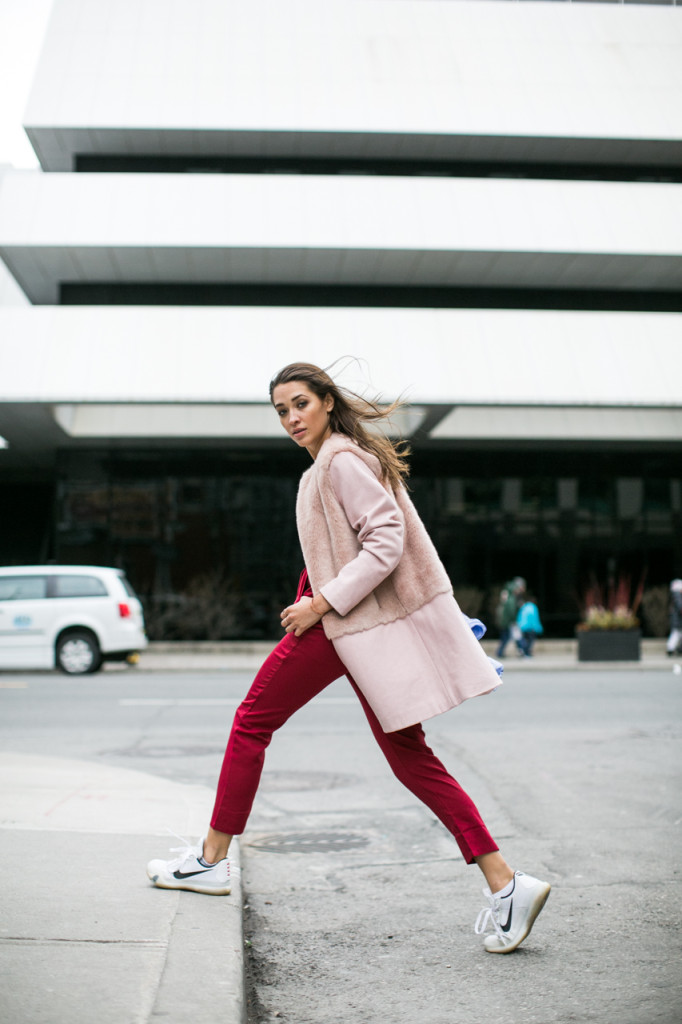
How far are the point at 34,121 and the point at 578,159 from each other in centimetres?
1357

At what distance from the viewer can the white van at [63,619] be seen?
15102 mm

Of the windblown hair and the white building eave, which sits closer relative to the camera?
the windblown hair

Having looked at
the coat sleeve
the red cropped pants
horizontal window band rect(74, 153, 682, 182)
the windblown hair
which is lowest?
the red cropped pants

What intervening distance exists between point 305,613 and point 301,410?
2.29 ft

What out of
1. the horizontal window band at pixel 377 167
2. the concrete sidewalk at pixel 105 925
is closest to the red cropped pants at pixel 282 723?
the concrete sidewalk at pixel 105 925

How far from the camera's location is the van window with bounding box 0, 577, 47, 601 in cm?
1523

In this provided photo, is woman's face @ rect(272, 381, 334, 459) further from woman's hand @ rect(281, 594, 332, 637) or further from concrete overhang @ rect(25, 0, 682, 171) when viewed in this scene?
concrete overhang @ rect(25, 0, 682, 171)

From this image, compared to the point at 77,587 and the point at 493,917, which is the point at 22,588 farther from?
the point at 493,917

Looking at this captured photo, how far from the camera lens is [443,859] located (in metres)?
4.27

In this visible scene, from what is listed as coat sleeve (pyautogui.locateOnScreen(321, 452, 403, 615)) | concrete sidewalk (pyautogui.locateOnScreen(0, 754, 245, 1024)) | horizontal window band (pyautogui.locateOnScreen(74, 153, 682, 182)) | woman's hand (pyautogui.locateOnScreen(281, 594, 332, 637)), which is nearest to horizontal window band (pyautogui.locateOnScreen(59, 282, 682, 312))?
horizontal window band (pyautogui.locateOnScreen(74, 153, 682, 182))

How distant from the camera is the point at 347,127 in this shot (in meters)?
22.2

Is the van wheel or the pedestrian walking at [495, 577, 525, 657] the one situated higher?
the pedestrian walking at [495, 577, 525, 657]

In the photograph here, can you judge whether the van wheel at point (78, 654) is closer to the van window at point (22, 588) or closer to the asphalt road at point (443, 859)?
the van window at point (22, 588)

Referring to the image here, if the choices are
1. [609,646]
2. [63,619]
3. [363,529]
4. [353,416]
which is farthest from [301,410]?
[609,646]
